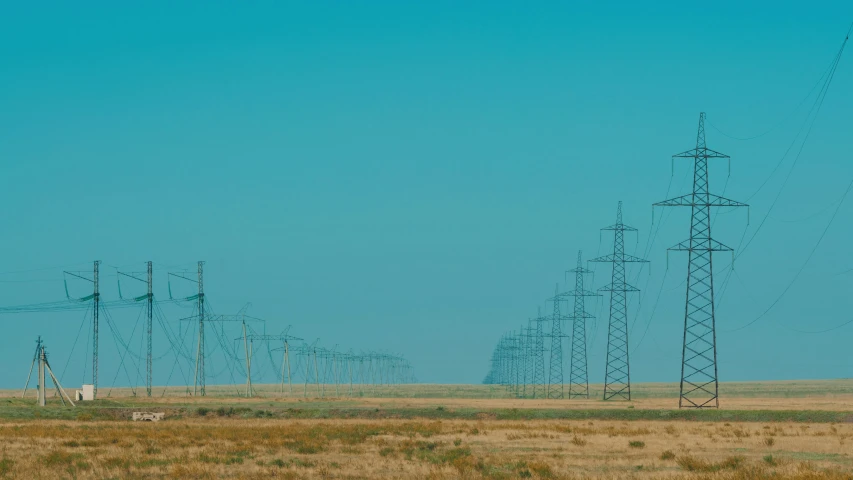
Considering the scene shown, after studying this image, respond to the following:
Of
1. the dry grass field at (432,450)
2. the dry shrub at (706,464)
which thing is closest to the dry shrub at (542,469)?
the dry grass field at (432,450)

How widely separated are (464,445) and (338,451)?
247 inches

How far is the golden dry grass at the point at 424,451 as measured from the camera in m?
35.8

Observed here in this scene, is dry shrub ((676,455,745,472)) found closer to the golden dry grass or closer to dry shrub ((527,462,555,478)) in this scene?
the golden dry grass

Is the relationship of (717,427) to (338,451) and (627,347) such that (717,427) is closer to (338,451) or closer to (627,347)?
(338,451)

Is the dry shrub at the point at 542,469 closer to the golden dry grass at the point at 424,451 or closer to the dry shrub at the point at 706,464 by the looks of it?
the golden dry grass at the point at 424,451

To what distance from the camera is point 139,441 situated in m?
49.3

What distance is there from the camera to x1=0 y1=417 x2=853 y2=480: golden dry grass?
117 feet

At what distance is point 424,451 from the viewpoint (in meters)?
44.3

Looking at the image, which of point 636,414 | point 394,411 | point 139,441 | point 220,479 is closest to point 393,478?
point 220,479

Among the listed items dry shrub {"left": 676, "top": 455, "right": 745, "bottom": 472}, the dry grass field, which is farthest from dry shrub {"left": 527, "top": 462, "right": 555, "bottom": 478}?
dry shrub {"left": 676, "top": 455, "right": 745, "bottom": 472}

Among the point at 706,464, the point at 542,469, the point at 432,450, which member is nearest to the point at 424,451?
the point at 432,450

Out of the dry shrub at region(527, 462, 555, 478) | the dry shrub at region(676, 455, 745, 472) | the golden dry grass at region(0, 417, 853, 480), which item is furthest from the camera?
the dry shrub at region(676, 455, 745, 472)

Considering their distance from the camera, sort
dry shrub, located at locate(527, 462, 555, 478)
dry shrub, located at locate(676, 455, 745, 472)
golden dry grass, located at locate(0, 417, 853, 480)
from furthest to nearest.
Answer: dry shrub, located at locate(676, 455, 745, 472) < golden dry grass, located at locate(0, 417, 853, 480) < dry shrub, located at locate(527, 462, 555, 478)

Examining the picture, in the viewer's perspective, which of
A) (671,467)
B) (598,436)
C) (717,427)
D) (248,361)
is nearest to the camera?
(671,467)
